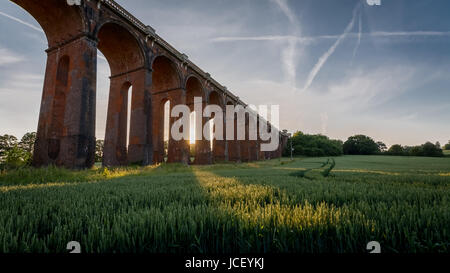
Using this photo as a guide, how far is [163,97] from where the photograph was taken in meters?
22.0

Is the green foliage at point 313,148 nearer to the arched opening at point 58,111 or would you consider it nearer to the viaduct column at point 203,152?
the viaduct column at point 203,152

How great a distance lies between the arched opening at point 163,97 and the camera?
20.4 metres

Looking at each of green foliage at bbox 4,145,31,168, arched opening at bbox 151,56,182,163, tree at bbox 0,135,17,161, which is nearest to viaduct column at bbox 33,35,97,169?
green foliage at bbox 4,145,31,168

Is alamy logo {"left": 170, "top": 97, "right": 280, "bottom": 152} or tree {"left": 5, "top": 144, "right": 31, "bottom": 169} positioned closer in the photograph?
tree {"left": 5, "top": 144, "right": 31, "bottom": 169}

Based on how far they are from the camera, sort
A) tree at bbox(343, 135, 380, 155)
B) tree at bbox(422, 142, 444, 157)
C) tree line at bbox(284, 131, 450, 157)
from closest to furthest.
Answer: tree at bbox(422, 142, 444, 157)
tree line at bbox(284, 131, 450, 157)
tree at bbox(343, 135, 380, 155)

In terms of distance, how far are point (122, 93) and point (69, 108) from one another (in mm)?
6401

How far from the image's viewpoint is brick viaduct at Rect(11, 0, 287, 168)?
11.0 metres

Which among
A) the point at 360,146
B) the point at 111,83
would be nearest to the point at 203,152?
the point at 111,83

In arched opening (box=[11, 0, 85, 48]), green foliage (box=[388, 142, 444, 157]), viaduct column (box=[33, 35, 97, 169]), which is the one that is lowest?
green foliage (box=[388, 142, 444, 157])

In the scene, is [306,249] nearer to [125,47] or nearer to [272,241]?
[272,241]

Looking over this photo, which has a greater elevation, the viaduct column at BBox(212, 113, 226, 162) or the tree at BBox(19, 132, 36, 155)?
the tree at BBox(19, 132, 36, 155)

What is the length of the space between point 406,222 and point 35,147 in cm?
1662

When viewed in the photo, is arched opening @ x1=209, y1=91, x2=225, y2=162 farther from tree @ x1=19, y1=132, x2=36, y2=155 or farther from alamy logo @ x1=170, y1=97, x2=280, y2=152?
tree @ x1=19, y1=132, x2=36, y2=155

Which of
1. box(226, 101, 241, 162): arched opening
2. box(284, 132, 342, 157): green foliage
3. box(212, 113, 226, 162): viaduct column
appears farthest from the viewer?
box(284, 132, 342, 157): green foliage
